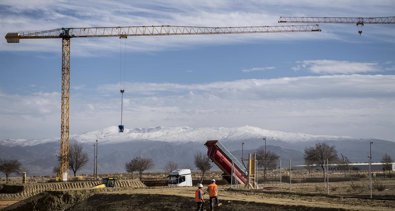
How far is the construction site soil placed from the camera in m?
38.3

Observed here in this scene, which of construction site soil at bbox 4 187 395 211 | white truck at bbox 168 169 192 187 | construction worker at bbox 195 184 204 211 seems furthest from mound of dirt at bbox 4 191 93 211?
construction worker at bbox 195 184 204 211

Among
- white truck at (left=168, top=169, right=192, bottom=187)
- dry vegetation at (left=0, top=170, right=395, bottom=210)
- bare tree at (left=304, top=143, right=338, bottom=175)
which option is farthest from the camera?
bare tree at (left=304, top=143, right=338, bottom=175)

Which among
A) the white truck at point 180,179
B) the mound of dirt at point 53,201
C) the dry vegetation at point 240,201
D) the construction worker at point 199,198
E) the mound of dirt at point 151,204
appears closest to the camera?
the construction worker at point 199,198

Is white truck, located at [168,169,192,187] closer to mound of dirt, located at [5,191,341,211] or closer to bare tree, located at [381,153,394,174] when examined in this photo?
mound of dirt, located at [5,191,341,211]

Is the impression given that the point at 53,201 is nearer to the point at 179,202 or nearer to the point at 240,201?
the point at 179,202

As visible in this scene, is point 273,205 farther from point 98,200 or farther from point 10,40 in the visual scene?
point 10,40

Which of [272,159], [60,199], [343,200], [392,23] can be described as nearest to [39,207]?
[60,199]

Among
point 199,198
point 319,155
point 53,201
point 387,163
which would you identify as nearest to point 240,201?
point 199,198

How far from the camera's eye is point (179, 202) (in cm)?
4341

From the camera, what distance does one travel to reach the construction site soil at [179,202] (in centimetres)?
3834

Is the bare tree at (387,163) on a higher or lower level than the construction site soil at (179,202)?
higher

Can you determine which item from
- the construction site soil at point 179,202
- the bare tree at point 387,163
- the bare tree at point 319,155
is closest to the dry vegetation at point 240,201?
the construction site soil at point 179,202

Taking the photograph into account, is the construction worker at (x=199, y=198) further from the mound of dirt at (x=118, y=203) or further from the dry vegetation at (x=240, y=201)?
the dry vegetation at (x=240, y=201)

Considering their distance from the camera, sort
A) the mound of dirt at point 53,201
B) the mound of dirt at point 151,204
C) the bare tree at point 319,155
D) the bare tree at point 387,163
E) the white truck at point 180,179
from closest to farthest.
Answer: the mound of dirt at point 151,204, the mound of dirt at point 53,201, the white truck at point 180,179, the bare tree at point 387,163, the bare tree at point 319,155
